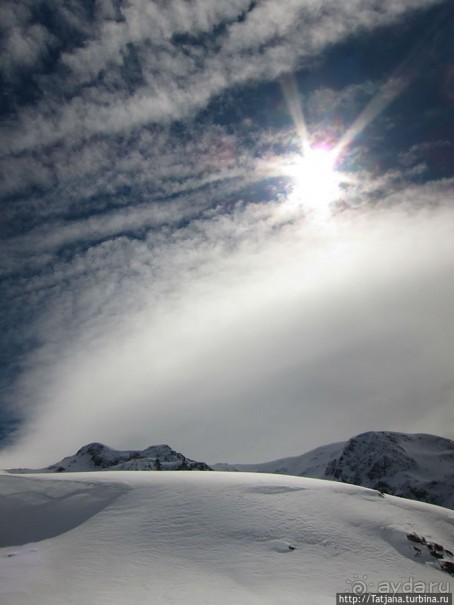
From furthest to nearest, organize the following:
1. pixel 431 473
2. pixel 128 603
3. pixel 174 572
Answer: pixel 431 473 → pixel 174 572 → pixel 128 603

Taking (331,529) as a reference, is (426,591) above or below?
below

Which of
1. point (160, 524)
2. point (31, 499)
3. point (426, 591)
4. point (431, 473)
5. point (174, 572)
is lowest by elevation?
point (426, 591)

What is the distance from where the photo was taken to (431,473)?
7446 inches

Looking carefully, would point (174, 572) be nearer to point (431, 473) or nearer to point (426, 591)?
point (426, 591)

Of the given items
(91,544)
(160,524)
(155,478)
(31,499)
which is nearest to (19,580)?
(91,544)

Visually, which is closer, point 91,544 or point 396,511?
point 91,544

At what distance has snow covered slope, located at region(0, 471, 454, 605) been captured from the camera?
35.7ft

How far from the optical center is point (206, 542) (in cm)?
1405

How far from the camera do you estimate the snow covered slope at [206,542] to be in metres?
10.9

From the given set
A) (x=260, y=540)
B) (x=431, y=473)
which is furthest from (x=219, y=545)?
(x=431, y=473)

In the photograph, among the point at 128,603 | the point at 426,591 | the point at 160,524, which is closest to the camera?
the point at 128,603

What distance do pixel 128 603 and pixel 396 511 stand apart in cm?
1445

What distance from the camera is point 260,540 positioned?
1440 centimetres

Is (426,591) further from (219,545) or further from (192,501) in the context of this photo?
(192,501)
